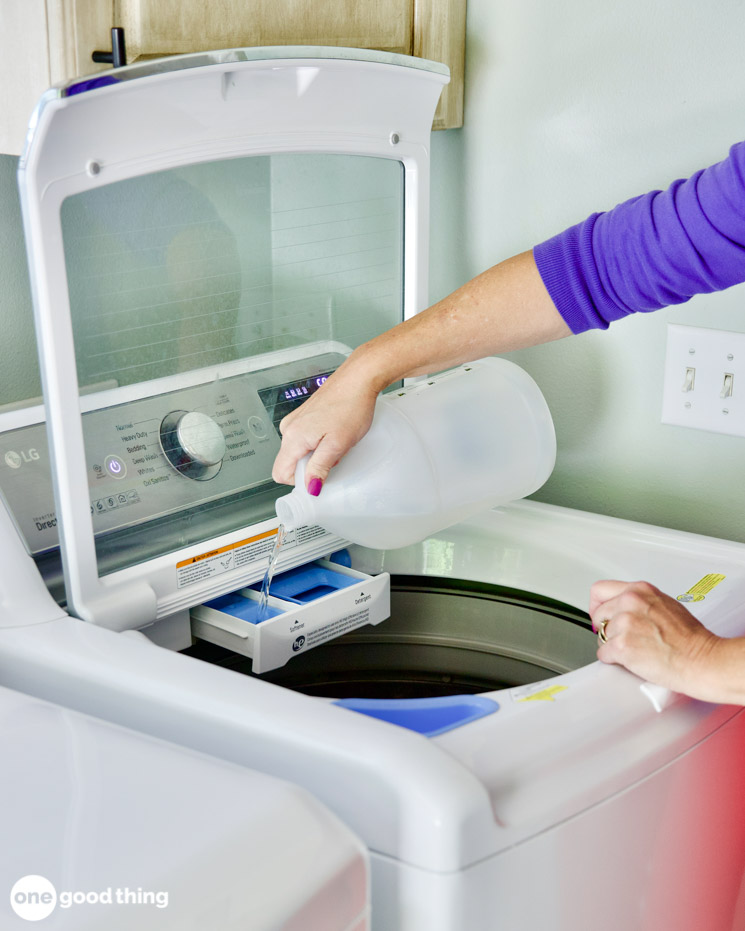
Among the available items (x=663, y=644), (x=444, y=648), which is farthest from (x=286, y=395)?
(x=663, y=644)

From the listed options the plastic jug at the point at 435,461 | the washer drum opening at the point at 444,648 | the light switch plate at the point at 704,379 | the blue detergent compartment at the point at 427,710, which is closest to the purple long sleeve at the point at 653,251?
the plastic jug at the point at 435,461

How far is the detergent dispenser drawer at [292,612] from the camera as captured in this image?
1.28 m

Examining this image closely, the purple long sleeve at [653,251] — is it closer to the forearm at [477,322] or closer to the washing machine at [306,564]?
the forearm at [477,322]

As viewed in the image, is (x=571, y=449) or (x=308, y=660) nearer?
(x=308, y=660)

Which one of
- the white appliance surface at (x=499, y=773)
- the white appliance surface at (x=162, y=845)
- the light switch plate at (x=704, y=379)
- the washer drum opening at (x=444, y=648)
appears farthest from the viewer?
the light switch plate at (x=704, y=379)

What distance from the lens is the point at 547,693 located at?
3.40 ft

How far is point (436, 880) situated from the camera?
843mm

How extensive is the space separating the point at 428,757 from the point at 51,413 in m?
0.53

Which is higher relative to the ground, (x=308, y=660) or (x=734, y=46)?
(x=734, y=46)

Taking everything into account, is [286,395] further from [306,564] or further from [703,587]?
[703,587]

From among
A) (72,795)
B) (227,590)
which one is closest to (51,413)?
(227,590)

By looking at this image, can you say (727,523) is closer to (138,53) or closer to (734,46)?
(734,46)

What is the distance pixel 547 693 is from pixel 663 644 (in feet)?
0.44

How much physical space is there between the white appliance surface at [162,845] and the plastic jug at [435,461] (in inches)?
17.4
